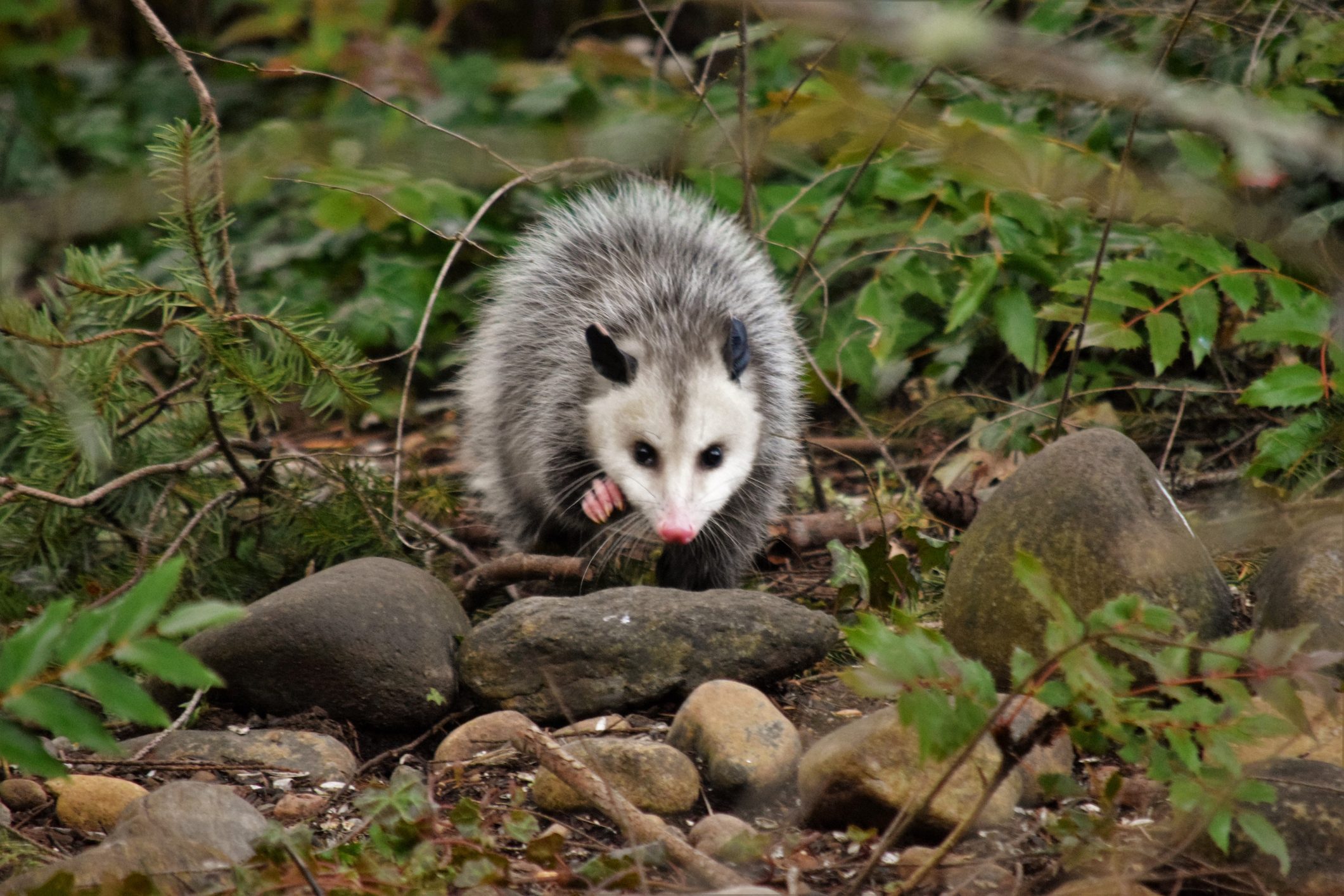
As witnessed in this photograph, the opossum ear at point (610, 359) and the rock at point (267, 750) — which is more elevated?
the opossum ear at point (610, 359)

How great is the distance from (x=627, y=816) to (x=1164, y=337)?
176 centimetres

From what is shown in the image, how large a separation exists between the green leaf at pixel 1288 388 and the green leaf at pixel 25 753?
216 cm

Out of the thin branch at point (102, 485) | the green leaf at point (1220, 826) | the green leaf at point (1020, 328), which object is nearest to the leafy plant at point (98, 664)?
the green leaf at point (1220, 826)

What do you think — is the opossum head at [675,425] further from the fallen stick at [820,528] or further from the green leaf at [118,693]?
the green leaf at [118,693]

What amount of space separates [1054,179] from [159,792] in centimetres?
136

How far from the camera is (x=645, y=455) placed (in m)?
2.62

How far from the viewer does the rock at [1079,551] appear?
1988mm

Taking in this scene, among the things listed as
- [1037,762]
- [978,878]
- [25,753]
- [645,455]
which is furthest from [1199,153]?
[25,753]

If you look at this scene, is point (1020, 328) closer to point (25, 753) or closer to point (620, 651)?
point (620, 651)

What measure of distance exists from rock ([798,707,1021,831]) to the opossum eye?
93cm

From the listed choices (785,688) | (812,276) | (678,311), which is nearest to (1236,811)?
(785,688)

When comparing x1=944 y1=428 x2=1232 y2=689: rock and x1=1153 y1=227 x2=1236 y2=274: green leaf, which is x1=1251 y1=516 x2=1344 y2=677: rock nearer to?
x1=944 y1=428 x2=1232 y2=689: rock

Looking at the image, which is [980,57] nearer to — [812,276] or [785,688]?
[785,688]

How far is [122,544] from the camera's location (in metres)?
2.68
